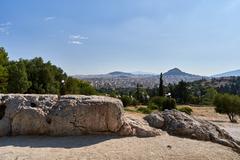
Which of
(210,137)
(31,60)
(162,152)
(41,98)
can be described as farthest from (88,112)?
(31,60)

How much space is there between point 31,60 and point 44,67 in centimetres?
448

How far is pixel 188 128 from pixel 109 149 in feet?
19.0

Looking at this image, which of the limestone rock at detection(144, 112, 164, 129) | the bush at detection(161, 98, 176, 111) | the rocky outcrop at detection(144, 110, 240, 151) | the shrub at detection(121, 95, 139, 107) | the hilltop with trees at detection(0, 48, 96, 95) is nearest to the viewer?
the rocky outcrop at detection(144, 110, 240, 151)

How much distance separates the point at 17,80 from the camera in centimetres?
4959

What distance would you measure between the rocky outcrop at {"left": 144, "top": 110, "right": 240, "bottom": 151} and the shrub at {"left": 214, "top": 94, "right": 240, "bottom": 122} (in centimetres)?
3551

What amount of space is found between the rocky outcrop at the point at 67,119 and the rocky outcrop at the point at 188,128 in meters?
2.56

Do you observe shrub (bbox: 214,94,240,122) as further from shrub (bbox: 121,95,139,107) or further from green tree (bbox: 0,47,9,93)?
green tree (bbox: 0,47,9,93)

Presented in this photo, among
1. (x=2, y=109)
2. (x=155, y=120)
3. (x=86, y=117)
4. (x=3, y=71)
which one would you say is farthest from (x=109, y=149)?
(x=3, y=71)

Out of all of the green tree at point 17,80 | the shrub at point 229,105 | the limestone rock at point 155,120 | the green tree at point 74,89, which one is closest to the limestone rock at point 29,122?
the limestone rock at point 155,120

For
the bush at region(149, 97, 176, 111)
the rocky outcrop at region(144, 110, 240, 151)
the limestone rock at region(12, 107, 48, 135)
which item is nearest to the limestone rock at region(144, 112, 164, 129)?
the rocky outcrop at region(144, 110, 240, 151)

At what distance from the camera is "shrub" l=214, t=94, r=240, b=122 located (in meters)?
54.4

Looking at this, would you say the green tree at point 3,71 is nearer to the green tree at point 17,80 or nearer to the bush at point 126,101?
the green tree at point 17,80

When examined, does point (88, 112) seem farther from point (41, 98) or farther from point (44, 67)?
point (44, 67)

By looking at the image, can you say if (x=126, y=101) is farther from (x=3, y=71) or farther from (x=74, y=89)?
(x=3, y=71)
